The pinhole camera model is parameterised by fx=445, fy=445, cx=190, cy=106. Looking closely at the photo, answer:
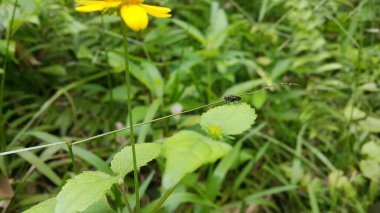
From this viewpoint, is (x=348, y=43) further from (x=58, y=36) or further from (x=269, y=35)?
(x=58, y=36)

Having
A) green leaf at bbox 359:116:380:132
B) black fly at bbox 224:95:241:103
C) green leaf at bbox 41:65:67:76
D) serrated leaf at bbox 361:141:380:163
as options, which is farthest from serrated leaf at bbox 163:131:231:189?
green leaf at bbox 41:65:67:76

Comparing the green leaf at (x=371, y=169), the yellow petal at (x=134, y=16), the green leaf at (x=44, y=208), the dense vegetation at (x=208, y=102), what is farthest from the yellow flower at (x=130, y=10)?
the green leaf at (x=371, y=169)

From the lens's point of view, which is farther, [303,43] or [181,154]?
[303,43]

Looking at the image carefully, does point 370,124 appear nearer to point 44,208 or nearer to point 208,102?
point 208,102

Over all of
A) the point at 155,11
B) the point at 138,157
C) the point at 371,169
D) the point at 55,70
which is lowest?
the point at 371,169

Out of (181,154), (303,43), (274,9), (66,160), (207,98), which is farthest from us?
(274,9)

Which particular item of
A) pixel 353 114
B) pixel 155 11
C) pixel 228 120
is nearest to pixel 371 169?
pixel 353 114

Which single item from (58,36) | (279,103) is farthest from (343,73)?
(58,36)
